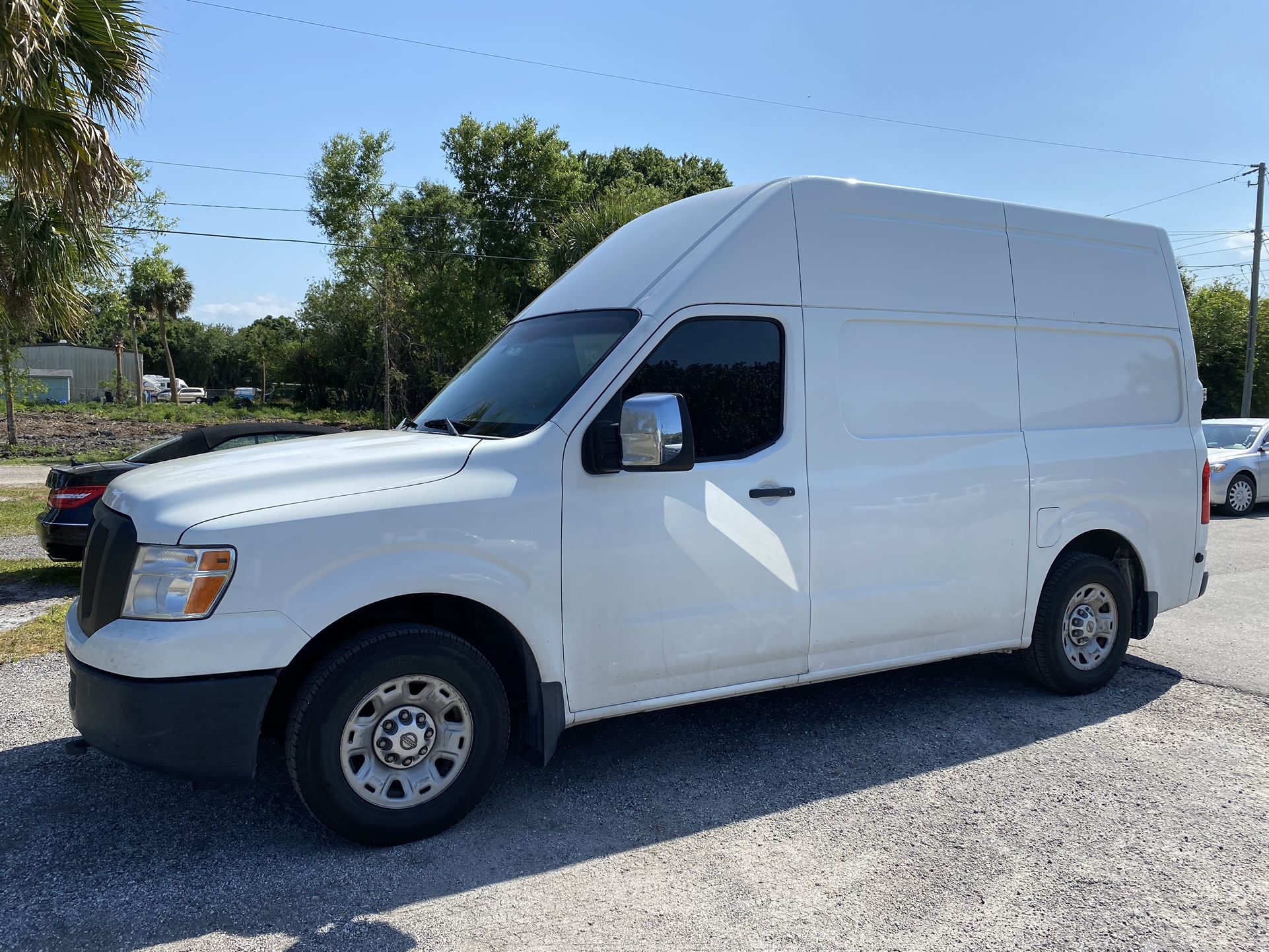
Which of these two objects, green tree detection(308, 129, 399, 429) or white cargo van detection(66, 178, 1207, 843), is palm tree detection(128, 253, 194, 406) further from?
white cargo van detection(66, 178, 1207, 843)

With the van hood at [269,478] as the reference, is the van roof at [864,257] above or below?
above

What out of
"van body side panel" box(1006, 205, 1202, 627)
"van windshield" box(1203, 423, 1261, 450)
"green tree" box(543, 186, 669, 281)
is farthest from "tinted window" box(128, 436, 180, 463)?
"van windshield" box(1203, 423, 1261, 450)

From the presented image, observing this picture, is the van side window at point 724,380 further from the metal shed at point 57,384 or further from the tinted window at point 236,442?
the metal shed at point 57,384

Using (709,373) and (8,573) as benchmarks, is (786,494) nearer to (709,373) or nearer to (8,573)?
(709,373)

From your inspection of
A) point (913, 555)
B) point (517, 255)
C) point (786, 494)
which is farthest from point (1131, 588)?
point (517, 255)

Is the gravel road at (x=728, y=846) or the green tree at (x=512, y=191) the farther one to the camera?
the green tree at (x=512, y=191)

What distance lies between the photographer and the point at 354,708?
11.4 feet

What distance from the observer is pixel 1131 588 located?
5.76 metres

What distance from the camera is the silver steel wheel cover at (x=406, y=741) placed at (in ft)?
11.6

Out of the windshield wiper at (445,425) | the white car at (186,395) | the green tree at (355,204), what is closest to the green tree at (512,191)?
the green tree at (355,204)

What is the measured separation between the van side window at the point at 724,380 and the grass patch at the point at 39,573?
6911 millimetres

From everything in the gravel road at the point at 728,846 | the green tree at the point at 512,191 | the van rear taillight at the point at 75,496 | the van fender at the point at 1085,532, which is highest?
the green tree at the point at 512,191

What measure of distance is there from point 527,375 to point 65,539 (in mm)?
5539

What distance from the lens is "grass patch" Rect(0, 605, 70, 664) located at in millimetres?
6297
